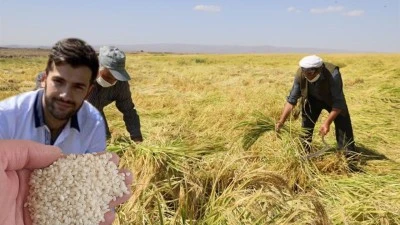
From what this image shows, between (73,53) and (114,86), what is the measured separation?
170 cm

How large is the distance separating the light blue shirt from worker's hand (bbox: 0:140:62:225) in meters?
0.33

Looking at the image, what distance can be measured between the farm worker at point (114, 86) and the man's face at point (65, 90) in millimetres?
1246

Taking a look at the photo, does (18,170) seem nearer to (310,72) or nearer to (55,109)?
(55,109)

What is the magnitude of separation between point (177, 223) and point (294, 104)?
96.9 inches

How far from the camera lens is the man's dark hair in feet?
6.18

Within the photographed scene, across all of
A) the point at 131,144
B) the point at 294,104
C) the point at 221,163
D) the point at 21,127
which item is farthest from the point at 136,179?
the point at 294,104

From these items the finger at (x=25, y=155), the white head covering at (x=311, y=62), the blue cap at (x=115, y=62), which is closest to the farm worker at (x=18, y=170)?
the finger at (x=25, y=155)

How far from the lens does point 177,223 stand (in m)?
2.48

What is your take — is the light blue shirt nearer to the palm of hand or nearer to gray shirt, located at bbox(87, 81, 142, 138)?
the palm of hand

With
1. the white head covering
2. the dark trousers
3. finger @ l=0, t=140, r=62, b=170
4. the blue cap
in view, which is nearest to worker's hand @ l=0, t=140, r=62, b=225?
finger @ l=0, t=140, r=62, b=170

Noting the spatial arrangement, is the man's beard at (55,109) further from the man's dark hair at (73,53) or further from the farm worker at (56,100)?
the man's dark hair at (73,53)

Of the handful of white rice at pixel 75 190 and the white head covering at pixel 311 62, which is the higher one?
the white head covering at pixel 311 62

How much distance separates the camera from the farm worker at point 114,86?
3.25m

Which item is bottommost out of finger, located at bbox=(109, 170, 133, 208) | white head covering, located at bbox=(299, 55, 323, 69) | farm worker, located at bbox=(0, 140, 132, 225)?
finger, located at bbox=(109, 170, 133, 208)
